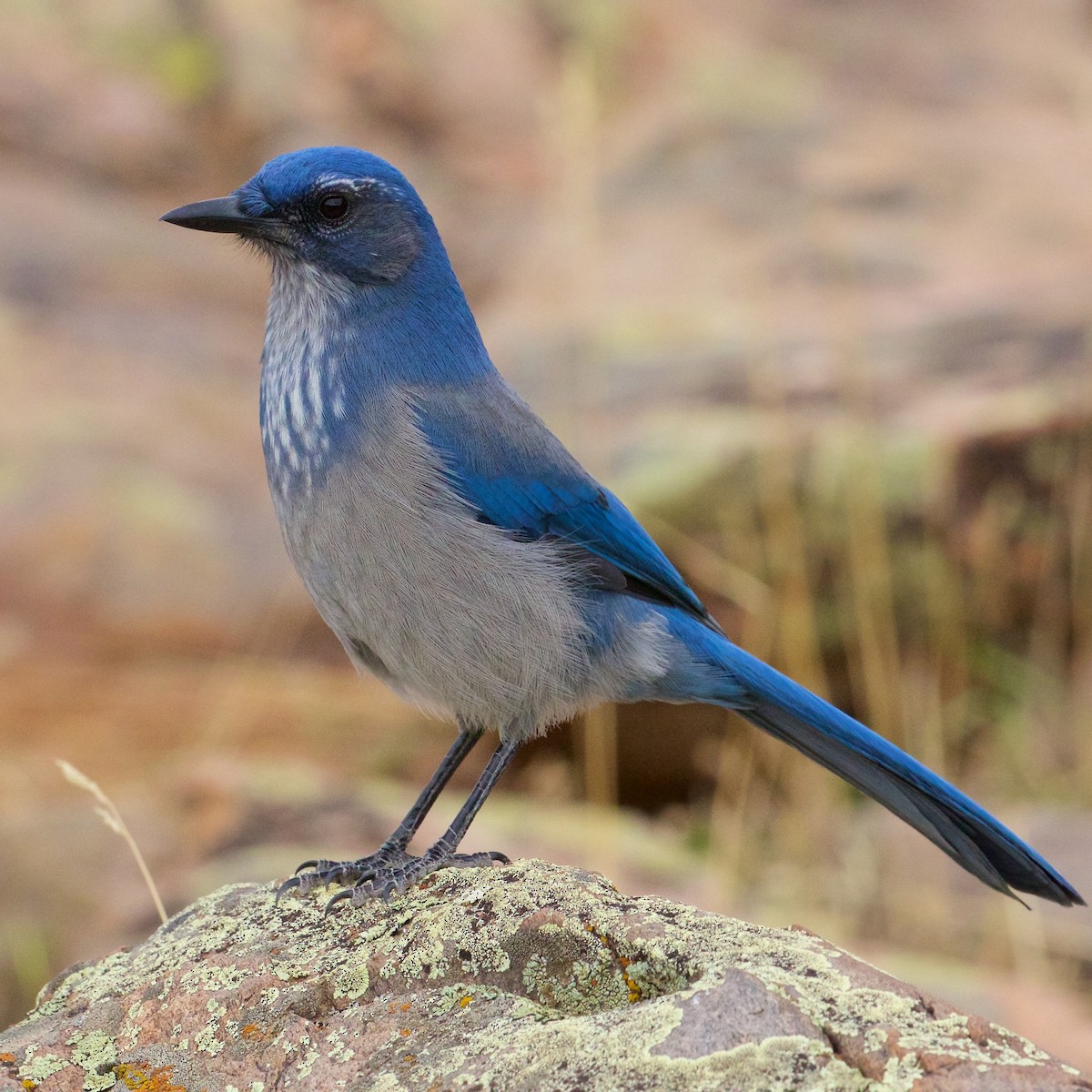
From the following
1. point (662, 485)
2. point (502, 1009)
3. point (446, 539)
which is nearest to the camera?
point (502, 1009)


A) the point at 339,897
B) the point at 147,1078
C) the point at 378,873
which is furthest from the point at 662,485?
the point at 147,1078

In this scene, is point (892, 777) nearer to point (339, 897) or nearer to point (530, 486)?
point (530, 486)

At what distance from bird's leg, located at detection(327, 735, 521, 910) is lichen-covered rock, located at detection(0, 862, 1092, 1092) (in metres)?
0.05

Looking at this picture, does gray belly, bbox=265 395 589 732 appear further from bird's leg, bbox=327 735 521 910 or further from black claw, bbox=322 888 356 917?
black claw, bbox=322 888 356 917

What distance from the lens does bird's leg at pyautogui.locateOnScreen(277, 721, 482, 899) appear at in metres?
3.21

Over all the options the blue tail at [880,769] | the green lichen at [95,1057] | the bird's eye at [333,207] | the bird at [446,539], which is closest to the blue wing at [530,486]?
the bird at [446,539]

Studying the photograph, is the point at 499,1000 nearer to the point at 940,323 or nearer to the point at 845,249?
the point at 940,323

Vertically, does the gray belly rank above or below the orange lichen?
above

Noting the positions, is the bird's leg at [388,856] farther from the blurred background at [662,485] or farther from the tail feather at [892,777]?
the blurred background at [662,485]

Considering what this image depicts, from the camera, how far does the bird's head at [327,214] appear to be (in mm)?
3568

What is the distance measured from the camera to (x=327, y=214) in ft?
11.8

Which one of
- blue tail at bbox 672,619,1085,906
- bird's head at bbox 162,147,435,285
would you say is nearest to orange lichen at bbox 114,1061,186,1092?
blue tail at bbox 672,619,1085,906

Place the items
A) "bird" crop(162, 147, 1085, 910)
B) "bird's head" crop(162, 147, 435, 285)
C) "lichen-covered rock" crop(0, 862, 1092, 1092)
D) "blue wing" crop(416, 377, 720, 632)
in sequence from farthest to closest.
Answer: "bird's head" crop(162, 147, 435, 285) < "blue wing" crop(416, 377, 720, 632) < "bird" crop(162, 147, 1085, 910) < "lichen-covered rock" crop(0, 862, 1092, 1092)

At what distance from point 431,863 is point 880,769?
1.12 meters
